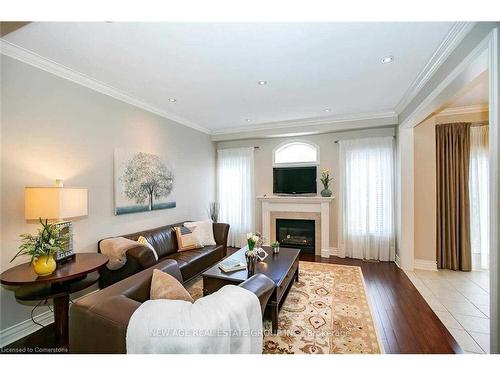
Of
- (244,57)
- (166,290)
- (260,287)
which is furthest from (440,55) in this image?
(166,290)

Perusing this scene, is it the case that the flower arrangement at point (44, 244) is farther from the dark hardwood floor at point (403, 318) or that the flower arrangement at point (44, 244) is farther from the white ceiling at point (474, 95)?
the white ceiling at point (474, 95)

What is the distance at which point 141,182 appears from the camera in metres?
3.44

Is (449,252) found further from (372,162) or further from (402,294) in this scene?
(372,162)

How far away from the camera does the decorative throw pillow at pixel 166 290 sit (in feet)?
4.61

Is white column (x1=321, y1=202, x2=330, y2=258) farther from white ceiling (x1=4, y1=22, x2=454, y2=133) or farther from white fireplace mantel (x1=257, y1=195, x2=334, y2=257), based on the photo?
white ceiling (x1=4, y1=22, x2=454, y2=133)

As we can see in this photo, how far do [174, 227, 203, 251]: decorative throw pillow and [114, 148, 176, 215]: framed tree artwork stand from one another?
1.75ft

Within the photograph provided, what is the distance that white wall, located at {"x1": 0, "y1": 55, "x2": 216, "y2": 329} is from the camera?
2057 mm

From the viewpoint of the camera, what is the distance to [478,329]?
2207 millimetres

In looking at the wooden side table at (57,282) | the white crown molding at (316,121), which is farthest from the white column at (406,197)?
the wooden side table at (57,282)

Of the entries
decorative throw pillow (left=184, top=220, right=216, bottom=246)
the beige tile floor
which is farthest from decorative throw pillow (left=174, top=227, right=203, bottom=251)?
the beige tile floor

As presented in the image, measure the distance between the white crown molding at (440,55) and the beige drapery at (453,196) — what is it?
4.08 feet

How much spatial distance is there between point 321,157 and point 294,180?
0.75 m
